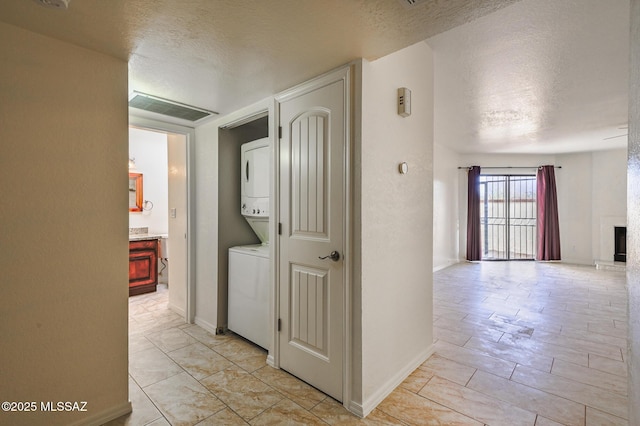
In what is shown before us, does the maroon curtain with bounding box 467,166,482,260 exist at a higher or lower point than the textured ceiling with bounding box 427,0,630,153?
lower

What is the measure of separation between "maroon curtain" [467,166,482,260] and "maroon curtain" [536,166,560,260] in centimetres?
141

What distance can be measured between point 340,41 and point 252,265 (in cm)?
191

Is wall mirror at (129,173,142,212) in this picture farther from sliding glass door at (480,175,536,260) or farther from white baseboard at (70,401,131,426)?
sliding glass door at (480,175,536,260)

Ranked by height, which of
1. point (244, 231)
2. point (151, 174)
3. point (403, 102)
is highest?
point (403, 102)

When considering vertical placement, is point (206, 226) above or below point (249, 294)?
above

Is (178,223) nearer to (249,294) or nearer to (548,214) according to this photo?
(249,294)

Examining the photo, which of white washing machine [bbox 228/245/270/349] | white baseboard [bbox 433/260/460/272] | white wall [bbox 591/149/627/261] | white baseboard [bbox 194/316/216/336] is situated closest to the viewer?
white washing machine [bbox 228/245/270/349]

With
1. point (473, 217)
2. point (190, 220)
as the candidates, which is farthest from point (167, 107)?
point (473, 217)

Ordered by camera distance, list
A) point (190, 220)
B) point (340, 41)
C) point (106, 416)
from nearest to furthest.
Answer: point (340, 41), point (106, 416), point (190, 220)

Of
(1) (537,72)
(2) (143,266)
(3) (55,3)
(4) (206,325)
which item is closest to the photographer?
(3) (55,3)

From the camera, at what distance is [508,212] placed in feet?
24.4

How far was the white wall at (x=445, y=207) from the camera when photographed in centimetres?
623

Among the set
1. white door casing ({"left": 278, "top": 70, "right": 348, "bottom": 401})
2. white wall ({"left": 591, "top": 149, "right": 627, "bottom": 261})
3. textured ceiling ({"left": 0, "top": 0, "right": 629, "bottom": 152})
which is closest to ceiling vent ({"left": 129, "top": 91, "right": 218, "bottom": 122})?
textured ceiling ({"left": 0, "top": 0, "right": 629, "bottom": 152})

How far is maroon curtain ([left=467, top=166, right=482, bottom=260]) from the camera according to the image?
23.3ft
